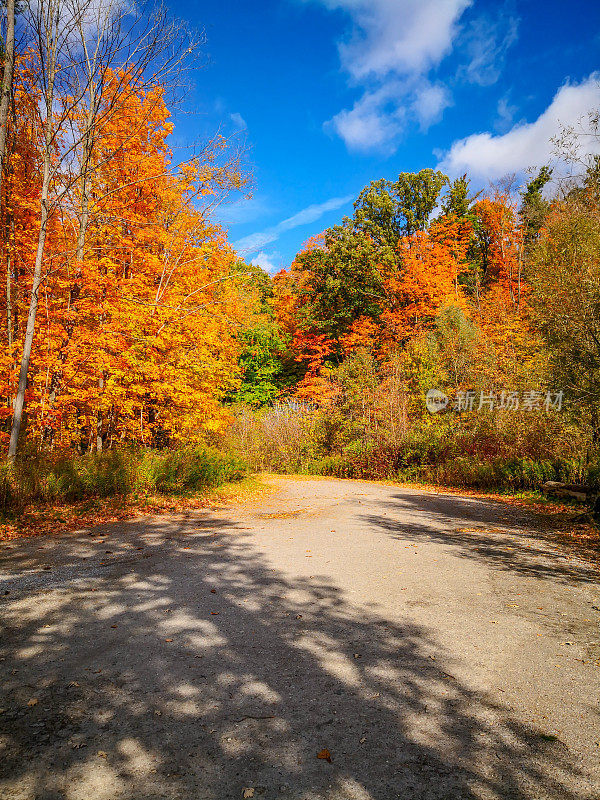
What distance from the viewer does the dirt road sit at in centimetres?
199

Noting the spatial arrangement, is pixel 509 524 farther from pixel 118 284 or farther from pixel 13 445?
pixel 118 284

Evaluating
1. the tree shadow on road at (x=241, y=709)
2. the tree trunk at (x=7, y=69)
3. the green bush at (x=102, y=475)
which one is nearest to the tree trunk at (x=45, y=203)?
the tree trunk at (x=7, y=69)

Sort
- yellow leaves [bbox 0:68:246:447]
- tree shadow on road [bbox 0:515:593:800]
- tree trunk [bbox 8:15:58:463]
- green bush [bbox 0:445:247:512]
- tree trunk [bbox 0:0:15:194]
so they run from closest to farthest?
1. tree shadow on road [bbox 0:515:593:800]
2. green bush [bbox 0:445:247:512]
3. tree trunk [bbox 8:15:58:463]
4. tree trunk [bbox 0:0:15:194]
5. yellow leaves [bbox 0:68:246:447]

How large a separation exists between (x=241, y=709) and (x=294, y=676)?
0.47 m

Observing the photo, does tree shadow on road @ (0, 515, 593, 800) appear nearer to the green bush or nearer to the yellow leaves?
the green bush

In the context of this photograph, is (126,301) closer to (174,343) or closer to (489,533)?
(174,343)

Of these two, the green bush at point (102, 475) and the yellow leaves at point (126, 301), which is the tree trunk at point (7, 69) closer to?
the yellow leaves at point (126, 301)

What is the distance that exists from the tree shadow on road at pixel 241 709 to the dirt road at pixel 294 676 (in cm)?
1

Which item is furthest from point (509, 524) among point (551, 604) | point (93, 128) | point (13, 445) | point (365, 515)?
point (93, 128)

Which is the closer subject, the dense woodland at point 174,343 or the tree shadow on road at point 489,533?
the tree shadow on road at point 489,533

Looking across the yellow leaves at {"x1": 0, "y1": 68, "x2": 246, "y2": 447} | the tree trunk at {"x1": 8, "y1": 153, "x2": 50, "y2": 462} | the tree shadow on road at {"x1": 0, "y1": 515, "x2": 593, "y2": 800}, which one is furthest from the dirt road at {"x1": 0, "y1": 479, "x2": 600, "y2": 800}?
the yellow leaves at {"x1": 0, "y1": 68, "x2": 246, "y2": 447}

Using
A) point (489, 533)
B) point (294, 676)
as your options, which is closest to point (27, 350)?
point (294, 676)

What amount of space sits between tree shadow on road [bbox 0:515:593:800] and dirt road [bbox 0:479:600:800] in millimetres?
10

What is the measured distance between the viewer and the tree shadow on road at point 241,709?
1953 millimetres
